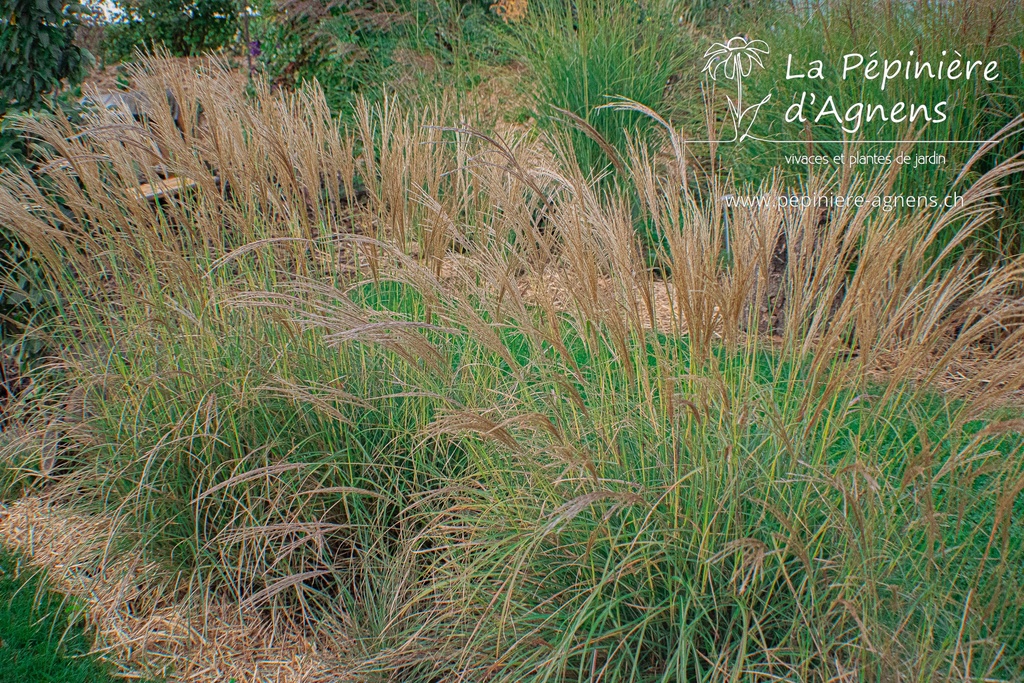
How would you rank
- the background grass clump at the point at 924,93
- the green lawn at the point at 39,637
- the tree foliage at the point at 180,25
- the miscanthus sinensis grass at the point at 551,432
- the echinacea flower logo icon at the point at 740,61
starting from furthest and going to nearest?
the tree foliage at the point at 180,25 → the echinacea flower logo icon at the point at 740,61 → the background grass clump at the point at 924,93 → the green lawn at the point at 39,637 → the miscanthus sinensis grass at the point at 551,432

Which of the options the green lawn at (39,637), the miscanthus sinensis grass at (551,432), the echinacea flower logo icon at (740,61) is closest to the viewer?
the miscanthus sinensis grass at (551,432)

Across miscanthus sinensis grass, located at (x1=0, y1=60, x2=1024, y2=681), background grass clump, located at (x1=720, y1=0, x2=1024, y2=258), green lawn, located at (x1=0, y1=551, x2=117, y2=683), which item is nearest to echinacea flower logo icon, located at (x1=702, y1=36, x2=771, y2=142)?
background grass clump, located at (x1=720, y1=0, x2=1024, y2=258)

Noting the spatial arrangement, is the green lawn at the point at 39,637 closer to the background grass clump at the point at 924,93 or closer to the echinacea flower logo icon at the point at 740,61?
the background grass clump at the point at 924,93

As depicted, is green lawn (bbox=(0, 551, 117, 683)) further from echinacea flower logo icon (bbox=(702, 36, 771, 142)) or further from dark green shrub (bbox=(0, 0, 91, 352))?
echinacea flower logo icon (bbox=(702, 36, 771, 142))

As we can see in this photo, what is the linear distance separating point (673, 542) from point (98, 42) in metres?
17.5

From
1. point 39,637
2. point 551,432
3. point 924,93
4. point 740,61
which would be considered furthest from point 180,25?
point 551,432

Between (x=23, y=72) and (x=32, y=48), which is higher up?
(x=32, y=48)

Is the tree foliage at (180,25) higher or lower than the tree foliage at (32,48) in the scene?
higher

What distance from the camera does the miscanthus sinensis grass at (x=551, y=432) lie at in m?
1.83

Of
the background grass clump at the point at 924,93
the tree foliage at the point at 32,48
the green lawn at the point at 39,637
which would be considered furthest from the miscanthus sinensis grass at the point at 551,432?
the background grass clump at the point at 924,93

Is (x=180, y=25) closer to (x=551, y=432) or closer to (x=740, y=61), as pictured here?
(x=740, y=61)

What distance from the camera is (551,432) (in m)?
1.91

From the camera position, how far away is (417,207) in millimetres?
3227

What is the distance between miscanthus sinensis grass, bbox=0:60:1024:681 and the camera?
1.83m
